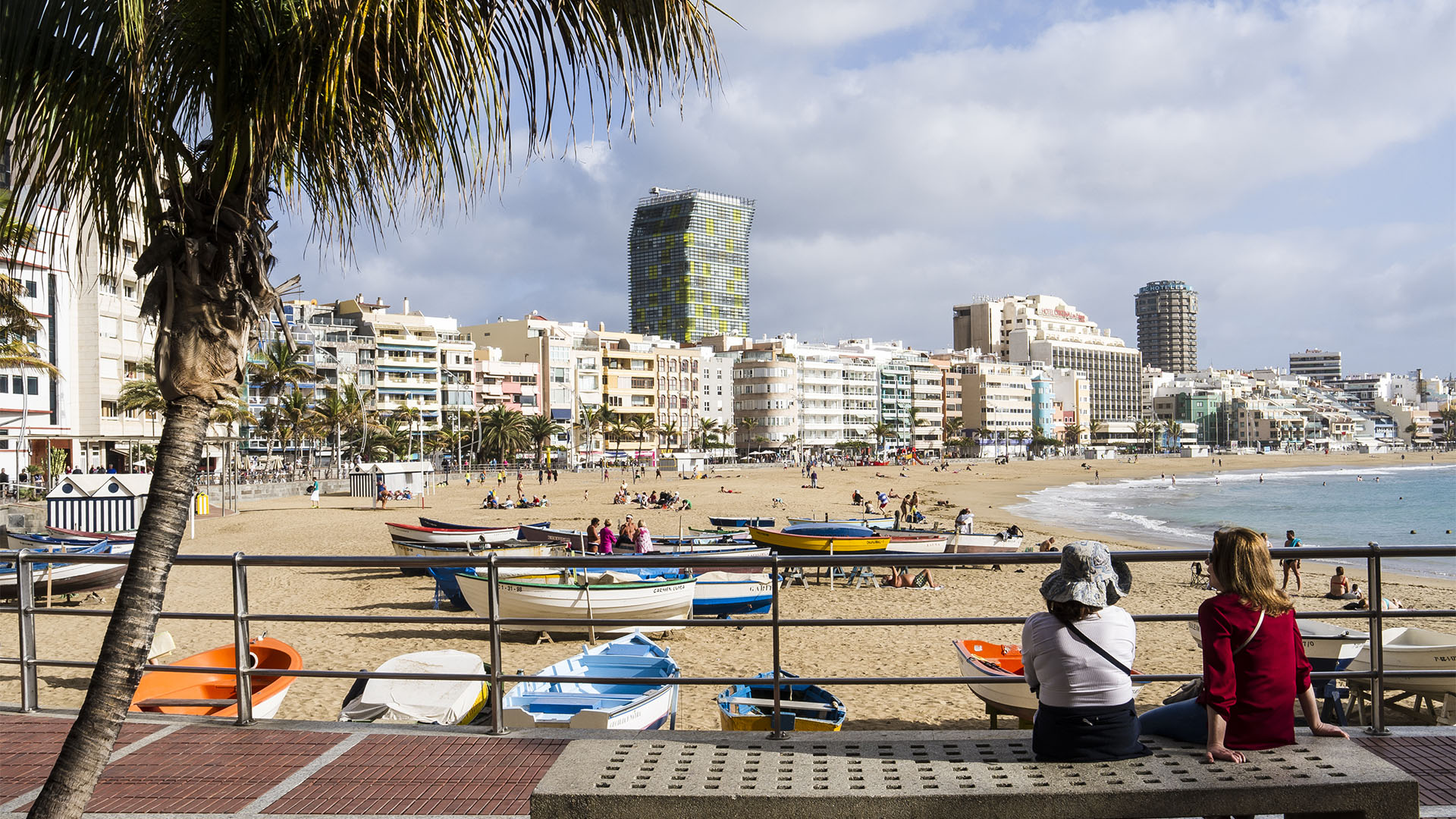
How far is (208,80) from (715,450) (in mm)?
118624

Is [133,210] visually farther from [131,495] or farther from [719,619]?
[131,495]

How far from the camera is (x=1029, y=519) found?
4834 centimetres

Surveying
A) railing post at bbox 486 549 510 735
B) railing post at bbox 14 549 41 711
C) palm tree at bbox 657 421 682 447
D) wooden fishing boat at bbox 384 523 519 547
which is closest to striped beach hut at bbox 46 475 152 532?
wooden fishing boat at bbox 384 523 519 547

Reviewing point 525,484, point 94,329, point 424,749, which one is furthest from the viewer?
point 525,484

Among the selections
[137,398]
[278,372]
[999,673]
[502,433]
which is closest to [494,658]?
[999,673]

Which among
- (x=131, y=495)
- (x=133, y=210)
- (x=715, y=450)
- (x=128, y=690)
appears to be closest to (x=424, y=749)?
(x=128, y=690)

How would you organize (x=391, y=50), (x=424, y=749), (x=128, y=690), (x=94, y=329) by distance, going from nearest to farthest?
(x=128, y=690), (x=391, y=50), (x=424, y=749), (x=94, y=329)

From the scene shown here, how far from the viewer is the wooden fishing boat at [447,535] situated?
82.2ft

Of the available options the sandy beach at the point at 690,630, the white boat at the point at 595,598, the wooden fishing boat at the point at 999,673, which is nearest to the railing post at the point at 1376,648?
the wooden fishing boat at the point at 999,673

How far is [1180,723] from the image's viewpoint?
12.9ft

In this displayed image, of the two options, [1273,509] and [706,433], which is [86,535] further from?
[706,433]

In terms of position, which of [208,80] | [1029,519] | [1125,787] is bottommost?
[1029,519]

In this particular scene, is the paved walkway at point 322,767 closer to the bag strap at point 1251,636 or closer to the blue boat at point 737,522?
the bag strap at point 1251,636

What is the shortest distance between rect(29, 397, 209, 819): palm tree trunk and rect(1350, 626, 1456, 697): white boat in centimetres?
685
